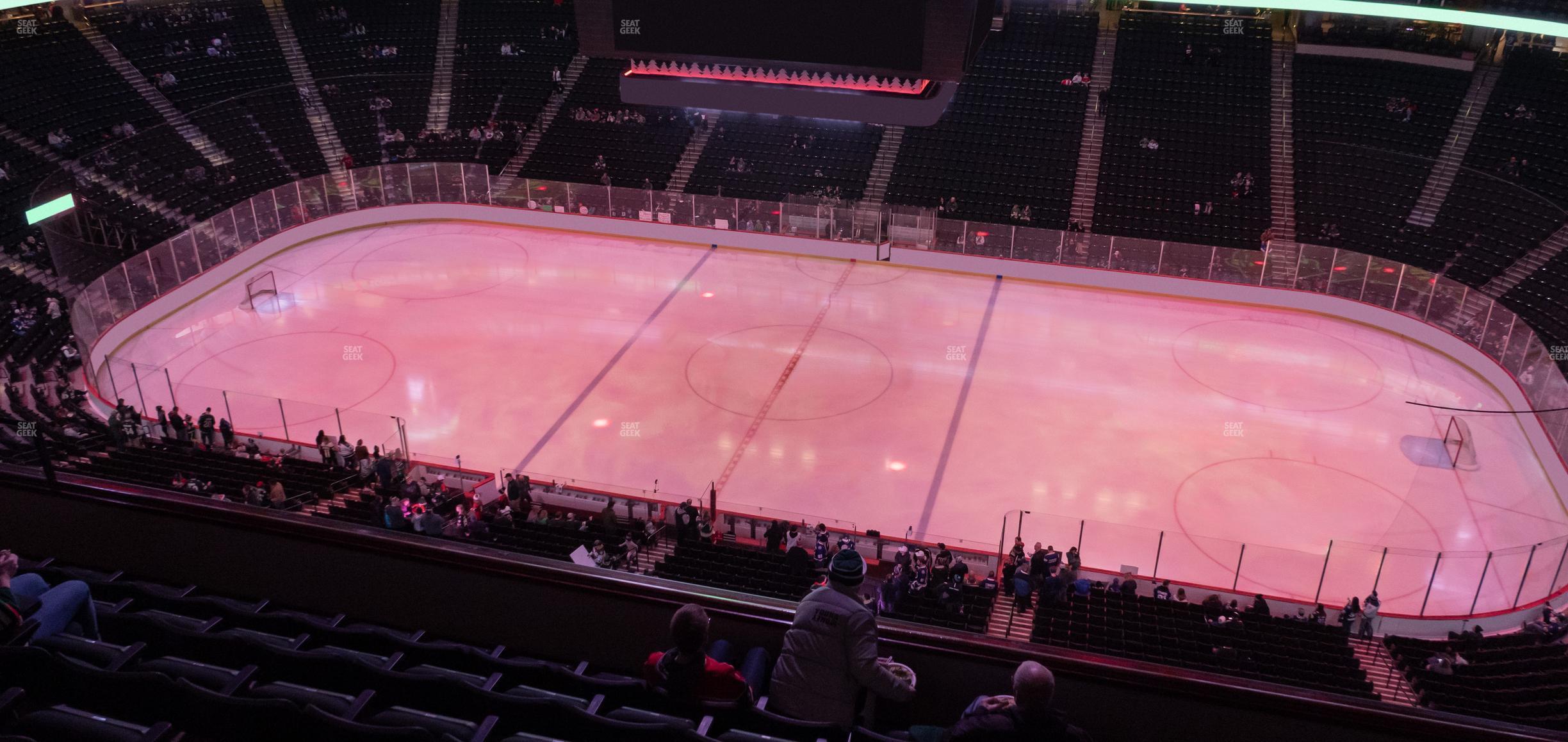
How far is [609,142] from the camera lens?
32344mm

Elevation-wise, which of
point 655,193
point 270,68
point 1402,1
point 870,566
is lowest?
point 870,566

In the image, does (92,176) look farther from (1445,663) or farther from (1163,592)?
(1445,663)

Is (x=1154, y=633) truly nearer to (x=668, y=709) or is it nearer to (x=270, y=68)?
(x=668, y=709)

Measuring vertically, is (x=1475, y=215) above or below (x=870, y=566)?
above

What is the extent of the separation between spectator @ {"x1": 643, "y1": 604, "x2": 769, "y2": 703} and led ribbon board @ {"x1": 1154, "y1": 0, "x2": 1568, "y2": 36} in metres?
24.4

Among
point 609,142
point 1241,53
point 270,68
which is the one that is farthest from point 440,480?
point 1241,53

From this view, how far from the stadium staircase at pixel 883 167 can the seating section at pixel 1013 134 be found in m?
0.19

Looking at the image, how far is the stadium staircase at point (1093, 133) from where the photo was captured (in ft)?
94.0

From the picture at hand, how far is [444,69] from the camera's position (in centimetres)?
3453

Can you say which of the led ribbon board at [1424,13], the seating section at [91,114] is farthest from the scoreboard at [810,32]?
the seating section at [91,114]

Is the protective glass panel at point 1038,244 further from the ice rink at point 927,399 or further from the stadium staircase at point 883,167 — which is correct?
the stadium staircase at point 883,167

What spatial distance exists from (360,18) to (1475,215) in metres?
33.9

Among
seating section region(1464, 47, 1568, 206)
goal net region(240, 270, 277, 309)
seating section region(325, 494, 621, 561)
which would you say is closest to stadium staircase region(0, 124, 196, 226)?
goal net region(240, 270, 277, 309)

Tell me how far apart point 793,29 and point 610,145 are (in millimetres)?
23251
